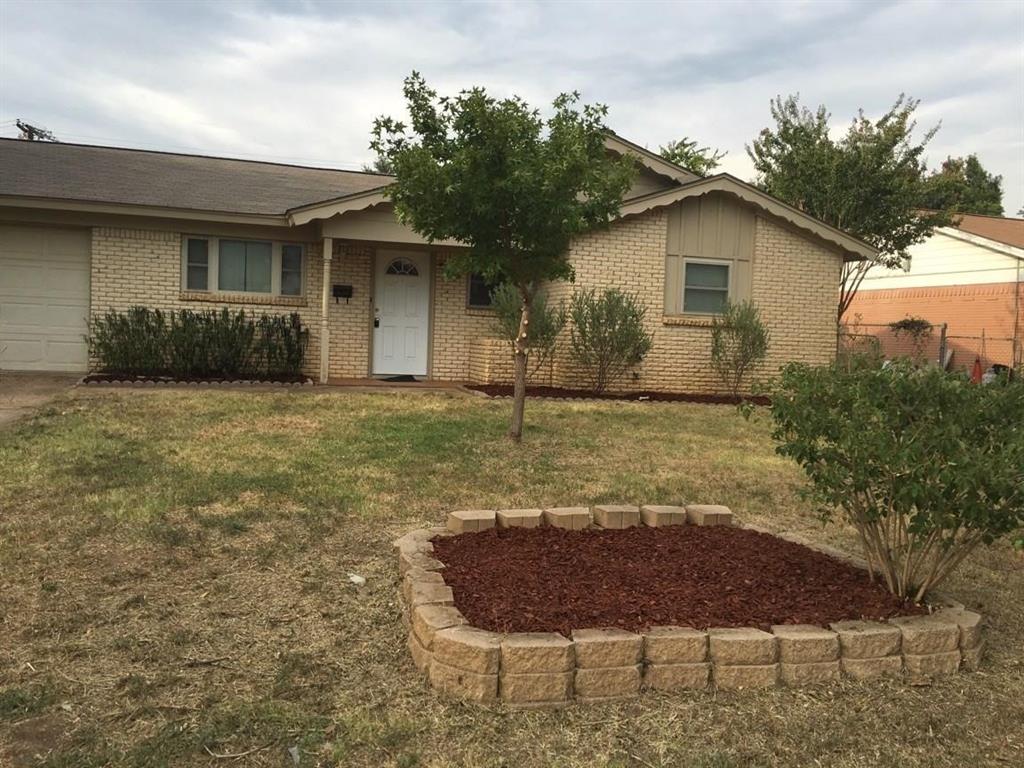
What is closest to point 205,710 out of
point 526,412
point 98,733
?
point 98,733

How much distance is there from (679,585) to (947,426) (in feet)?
4.49

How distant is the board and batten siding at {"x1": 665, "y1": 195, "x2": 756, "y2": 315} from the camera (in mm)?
14664

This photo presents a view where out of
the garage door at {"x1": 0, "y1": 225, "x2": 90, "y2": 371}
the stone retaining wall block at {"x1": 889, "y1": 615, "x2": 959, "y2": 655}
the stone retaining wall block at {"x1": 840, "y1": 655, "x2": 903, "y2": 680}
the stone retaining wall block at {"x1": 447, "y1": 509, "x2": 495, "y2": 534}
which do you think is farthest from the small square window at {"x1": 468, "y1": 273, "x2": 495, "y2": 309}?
the stone retaining wall block at {"x1": 840, "y1": 655, "x2": 903, "y2": 680}

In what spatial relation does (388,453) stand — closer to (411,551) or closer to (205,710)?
(411,551)

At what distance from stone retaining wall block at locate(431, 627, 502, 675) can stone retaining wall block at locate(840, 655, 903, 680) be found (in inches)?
56.8

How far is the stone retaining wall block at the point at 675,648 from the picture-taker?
3.28 m

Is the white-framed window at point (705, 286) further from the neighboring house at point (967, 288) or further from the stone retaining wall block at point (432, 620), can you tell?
the stone retaining wall block at point (432, 620)

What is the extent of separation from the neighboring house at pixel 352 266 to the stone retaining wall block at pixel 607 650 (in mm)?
10581

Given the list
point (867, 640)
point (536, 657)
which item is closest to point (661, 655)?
point (536, 657)

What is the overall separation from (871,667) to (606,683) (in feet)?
3.76

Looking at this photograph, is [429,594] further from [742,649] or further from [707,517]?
[707,517]

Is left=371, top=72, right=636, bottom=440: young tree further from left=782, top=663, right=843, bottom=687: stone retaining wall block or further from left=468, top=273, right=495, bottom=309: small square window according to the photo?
left=468, top=273, right=495, bottom=309: small square window

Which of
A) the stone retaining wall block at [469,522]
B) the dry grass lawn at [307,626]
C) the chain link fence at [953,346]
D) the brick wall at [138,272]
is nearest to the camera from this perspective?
the dry grass lawn at [307,626]

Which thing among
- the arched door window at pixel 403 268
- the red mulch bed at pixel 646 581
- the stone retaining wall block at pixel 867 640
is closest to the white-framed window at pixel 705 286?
the arched door window at pixel 403 268
